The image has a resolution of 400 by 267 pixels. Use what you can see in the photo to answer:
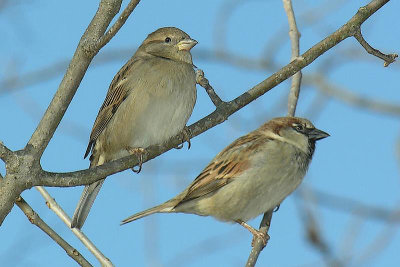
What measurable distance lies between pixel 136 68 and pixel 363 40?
1.80 metres

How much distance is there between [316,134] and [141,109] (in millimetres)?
1410

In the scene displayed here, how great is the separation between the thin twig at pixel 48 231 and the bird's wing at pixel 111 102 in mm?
1533

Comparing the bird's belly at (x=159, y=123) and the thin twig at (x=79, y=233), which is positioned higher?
the bird's belly at (x=159, y=123)

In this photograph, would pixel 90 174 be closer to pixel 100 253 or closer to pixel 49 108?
pixel 49 108

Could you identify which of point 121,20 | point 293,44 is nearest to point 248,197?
point 293,44

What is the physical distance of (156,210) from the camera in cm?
480

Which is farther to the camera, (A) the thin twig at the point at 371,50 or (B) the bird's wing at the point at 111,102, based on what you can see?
(B) the bird's wing at the point at 111,102

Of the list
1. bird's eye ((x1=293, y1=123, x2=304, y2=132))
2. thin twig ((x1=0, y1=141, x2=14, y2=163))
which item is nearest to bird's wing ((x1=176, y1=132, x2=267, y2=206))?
bird's eye ((x1=293, y1=123, x2=304, y2=132))

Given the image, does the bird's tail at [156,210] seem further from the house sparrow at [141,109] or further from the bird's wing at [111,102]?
the bird's wing at [111,102]

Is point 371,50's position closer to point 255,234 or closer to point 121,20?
point 121,20

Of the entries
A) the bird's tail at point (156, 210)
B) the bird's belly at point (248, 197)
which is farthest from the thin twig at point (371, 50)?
the bird's tail at point (156, 210)

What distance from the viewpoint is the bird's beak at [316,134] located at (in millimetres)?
4836

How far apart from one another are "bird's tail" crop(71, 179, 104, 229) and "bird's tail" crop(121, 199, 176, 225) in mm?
466

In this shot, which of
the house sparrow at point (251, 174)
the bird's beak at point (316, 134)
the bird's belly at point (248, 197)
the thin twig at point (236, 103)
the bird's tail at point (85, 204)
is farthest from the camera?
the bird's beak at point (316, 134)
